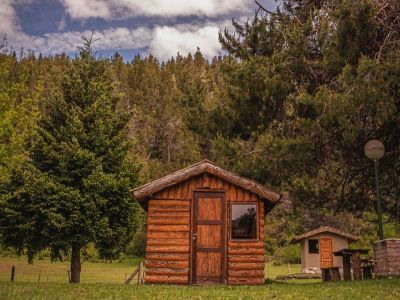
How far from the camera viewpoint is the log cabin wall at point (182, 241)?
695 inches

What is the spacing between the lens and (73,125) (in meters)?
22.6

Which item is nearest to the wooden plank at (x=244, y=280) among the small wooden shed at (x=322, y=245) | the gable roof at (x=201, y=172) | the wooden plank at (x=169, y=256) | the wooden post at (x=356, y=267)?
the wooden plank at (x=169, y=256)

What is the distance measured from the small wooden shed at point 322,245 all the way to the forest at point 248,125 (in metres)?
15.9

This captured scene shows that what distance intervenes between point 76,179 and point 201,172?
24.2 feet

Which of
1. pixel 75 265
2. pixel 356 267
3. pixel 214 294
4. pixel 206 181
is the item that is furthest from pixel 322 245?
pixel 214 294

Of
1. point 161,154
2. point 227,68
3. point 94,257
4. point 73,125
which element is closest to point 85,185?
point 73,125

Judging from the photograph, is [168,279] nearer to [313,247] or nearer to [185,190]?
[185,190]

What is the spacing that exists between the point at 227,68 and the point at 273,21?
319 cm

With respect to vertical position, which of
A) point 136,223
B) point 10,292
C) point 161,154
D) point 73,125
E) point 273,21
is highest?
point 161,154

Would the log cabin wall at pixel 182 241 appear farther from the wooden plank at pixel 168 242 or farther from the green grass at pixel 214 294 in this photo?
the green grass at pixel 214 294

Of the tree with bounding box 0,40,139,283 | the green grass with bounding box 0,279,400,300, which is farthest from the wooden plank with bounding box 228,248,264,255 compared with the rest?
the tree with bounding box 0,40,139,283

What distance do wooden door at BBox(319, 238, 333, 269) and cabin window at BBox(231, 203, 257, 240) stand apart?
2156 centimetres

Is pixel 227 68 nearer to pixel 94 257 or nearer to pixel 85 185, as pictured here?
pixel 85 185

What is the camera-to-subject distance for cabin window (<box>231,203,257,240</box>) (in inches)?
707
